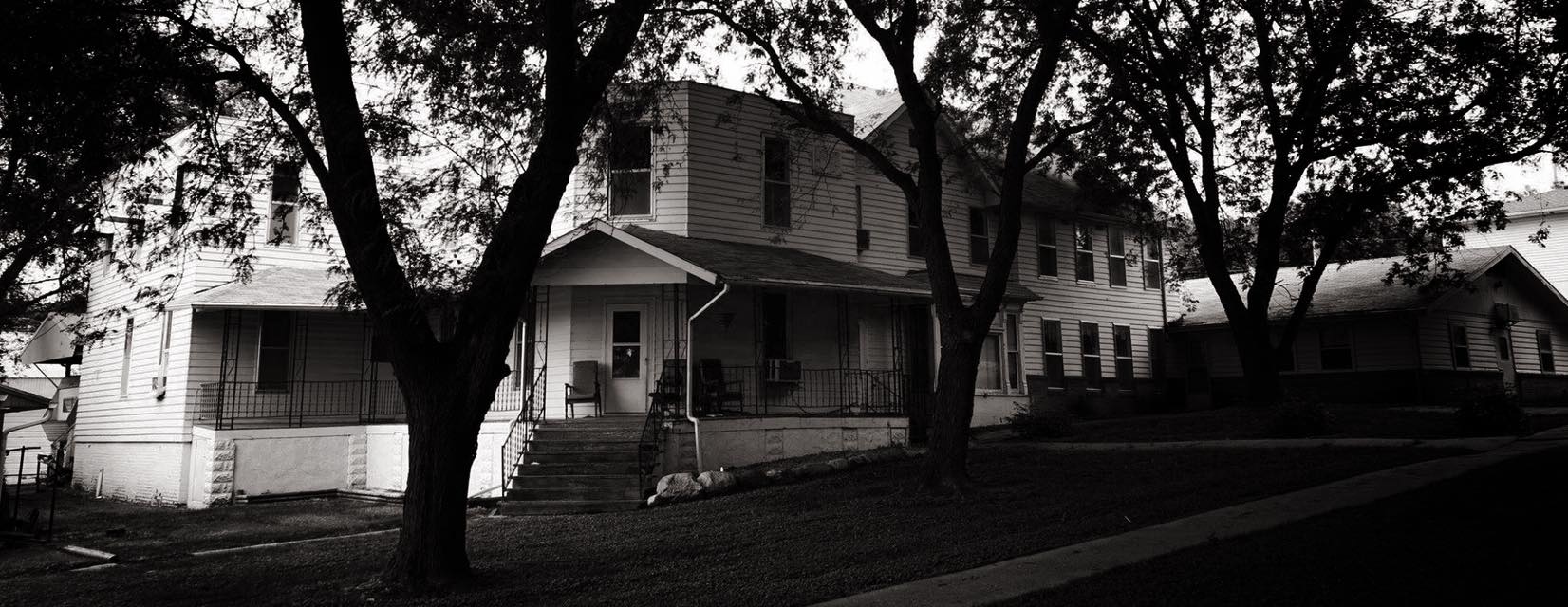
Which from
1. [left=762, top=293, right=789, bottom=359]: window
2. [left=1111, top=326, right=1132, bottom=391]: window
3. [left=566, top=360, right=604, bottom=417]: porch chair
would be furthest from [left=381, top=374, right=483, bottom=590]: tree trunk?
[left=1111, top=326, right=1132, bottom=391]: window

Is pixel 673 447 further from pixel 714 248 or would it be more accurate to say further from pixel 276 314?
pixel 276 314

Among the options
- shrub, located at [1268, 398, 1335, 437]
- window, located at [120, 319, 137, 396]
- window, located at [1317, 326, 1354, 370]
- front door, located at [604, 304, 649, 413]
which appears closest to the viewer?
shrub, located at [1268, 398, 1335, 437]

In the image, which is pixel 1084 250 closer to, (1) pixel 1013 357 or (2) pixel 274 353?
(1) pixel 1013 357

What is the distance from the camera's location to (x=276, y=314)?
1900cm

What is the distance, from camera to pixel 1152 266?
1075 inches

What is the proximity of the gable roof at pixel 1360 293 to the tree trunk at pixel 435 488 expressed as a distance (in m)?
21.5

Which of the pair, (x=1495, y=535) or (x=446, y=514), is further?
(x=446, y=514)

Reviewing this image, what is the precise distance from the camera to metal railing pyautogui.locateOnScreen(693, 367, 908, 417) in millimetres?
16328

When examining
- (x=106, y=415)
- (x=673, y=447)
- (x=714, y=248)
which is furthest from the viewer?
(x=106, y=415)

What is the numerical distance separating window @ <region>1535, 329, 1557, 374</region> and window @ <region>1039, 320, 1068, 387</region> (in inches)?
632

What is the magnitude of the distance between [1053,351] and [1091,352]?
60.4 inches

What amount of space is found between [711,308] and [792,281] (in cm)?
276

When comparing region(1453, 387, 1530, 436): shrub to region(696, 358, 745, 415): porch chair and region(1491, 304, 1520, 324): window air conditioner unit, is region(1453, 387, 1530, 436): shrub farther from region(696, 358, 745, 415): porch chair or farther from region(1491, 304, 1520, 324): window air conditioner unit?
region(1491, 304, 1520, 324): window air conditioner unit

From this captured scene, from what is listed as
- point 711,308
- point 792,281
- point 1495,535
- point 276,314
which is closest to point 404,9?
point 792,281
